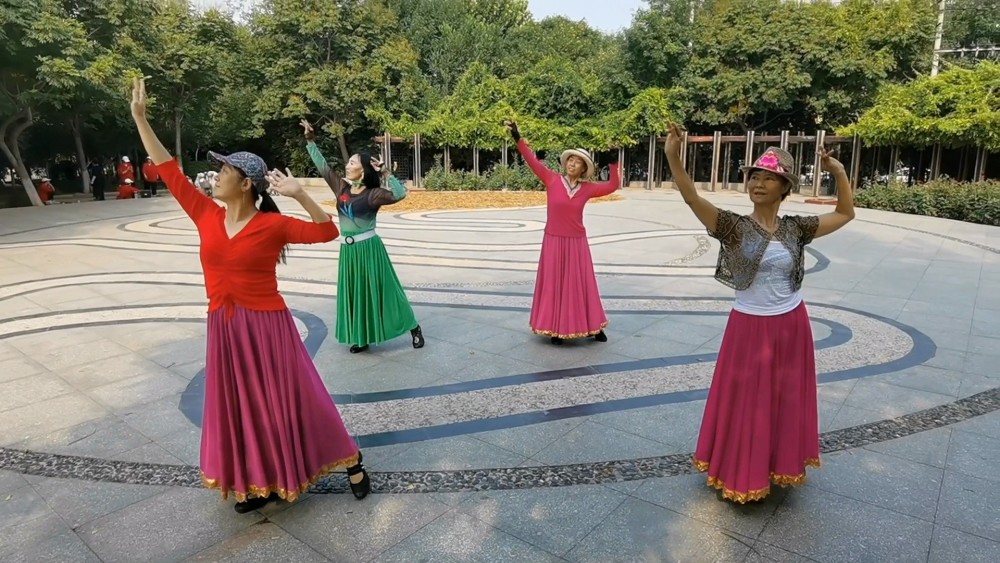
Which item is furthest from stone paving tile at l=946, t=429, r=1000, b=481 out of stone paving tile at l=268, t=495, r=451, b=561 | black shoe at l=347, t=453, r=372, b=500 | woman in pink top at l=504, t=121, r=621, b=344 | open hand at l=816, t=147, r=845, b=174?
black shoe at l=347, t=453, r=372, b=500

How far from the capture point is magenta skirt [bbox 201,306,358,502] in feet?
9.64

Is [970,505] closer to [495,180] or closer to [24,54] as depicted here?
[24,54]

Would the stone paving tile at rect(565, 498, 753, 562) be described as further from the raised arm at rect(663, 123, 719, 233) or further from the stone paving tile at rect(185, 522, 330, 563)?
the raised arm at rect(663, 123, 719, 233)

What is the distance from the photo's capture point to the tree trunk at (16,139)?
18.0 meters

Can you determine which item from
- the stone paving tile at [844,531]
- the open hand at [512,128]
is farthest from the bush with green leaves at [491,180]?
the stone paving tile at [844,531]

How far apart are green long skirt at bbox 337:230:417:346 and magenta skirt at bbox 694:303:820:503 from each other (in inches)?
122

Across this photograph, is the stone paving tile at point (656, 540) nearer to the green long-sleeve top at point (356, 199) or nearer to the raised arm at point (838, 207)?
the raised arm at point (838, 207)

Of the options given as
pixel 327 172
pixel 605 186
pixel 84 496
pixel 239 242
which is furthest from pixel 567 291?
pixel 84 496

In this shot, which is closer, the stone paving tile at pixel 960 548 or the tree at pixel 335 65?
the stone paving tile at pixel 960 548

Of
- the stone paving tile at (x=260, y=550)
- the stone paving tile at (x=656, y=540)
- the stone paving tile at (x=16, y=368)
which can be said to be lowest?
the stone paving tile at (x=260, y=550)

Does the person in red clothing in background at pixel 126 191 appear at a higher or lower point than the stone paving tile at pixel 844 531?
higher

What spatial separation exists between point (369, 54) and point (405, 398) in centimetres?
2730

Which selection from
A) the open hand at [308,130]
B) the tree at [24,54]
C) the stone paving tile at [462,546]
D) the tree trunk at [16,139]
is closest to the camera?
the stone paving tile at [462,546]

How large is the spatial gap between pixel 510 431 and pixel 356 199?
231cm
